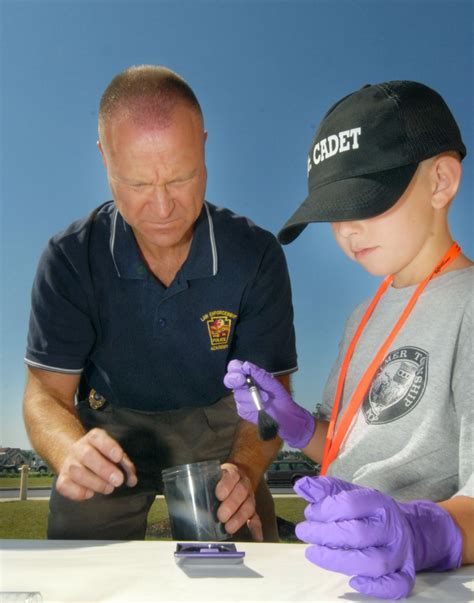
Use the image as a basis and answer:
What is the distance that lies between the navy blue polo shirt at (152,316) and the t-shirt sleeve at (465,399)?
1062 millimetres

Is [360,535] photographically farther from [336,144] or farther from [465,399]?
[336,144]

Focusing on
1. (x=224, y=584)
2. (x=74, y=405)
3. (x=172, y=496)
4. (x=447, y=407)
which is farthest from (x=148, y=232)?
(x=224, y=584)

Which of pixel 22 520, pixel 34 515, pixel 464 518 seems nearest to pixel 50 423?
pixel 464 518

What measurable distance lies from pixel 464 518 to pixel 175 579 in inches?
13.8

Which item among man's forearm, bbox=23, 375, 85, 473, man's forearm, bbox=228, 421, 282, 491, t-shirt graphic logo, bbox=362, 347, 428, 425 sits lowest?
man's forearm, bbox=228, 421, 282, 491

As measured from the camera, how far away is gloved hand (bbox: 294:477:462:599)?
0.74m

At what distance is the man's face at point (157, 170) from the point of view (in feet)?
5.88

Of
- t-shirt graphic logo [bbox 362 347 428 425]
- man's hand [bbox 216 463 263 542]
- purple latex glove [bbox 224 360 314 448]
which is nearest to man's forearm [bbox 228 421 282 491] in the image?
man's hand [bbox 216 463 263 542]

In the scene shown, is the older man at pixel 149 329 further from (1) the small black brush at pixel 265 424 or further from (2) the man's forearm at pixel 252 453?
(1) the small black brush at pixel 265 424

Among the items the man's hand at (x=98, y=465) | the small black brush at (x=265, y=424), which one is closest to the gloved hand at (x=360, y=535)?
the small black brush at (x=265, y=424)

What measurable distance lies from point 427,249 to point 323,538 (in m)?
0.56

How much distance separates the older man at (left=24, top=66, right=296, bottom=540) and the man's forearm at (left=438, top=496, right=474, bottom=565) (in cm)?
103

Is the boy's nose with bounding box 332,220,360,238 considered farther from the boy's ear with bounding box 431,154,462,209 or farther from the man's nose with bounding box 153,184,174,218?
the man's nose with bounding box 153,184,174,218

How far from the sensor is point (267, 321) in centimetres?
209
